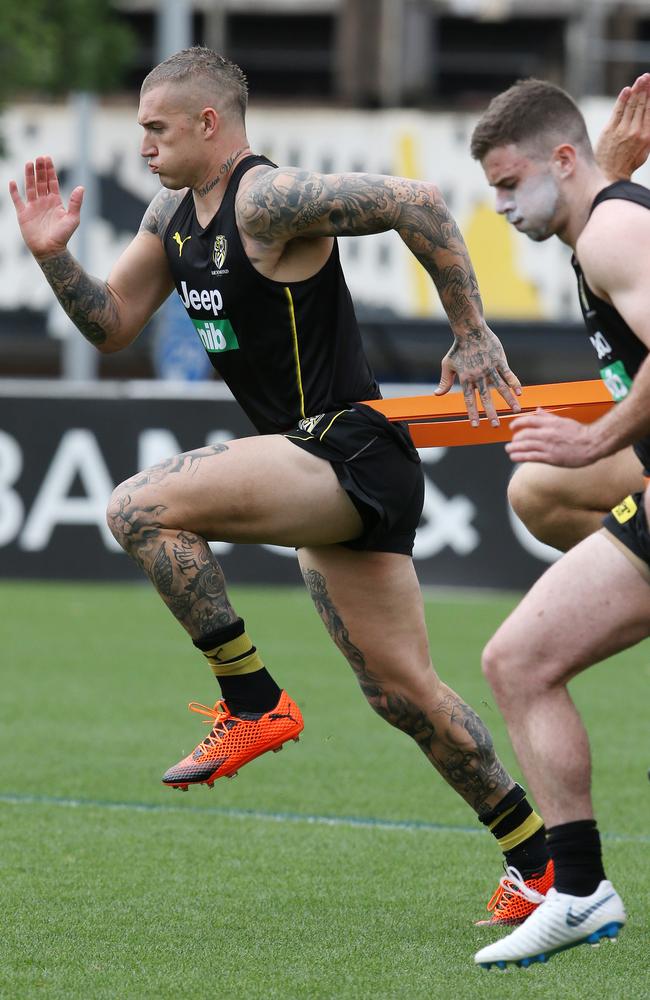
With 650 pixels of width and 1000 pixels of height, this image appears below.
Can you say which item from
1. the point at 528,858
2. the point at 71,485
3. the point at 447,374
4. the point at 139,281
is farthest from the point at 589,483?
the point at 71,485

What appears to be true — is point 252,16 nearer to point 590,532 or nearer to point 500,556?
point 500,556

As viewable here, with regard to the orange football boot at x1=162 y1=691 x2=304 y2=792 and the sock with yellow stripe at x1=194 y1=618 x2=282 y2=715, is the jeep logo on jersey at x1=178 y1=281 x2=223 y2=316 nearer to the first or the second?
the sock with yellow stripe at x1=194 y1=618 x2=282 y2=715

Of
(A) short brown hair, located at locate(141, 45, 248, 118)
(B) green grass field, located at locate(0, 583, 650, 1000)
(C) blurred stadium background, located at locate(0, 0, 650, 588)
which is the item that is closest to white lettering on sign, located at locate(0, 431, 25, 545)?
(C) blurred stadium background, located at locate(0, 0, 650, 588)

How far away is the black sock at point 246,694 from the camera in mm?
5344

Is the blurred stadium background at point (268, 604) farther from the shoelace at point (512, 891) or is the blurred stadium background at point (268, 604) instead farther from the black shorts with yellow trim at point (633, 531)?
the black shorts with yellow trim at point (633, 531)

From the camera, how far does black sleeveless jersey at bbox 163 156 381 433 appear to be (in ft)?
17.6

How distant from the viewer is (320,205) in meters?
5.19

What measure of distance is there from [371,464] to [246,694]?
0.79 metres

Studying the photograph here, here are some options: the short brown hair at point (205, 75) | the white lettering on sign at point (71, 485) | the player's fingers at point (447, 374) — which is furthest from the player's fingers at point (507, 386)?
the white lettering on sign at point (71, 485)

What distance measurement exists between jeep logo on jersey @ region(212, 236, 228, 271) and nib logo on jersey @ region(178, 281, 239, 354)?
0.08 metres

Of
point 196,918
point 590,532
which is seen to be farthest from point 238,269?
point 196,918

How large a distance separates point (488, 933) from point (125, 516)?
1.69m

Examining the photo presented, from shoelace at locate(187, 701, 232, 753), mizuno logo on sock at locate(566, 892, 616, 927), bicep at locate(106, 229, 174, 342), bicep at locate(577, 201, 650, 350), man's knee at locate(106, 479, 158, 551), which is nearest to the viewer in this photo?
bicep at locate(577, 201, 650, 350)

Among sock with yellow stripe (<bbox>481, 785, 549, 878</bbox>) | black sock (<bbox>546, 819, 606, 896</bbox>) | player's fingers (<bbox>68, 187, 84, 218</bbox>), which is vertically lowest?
sock with yellow stripe (<bbox>481, 785, 549, 878</bbox>)
